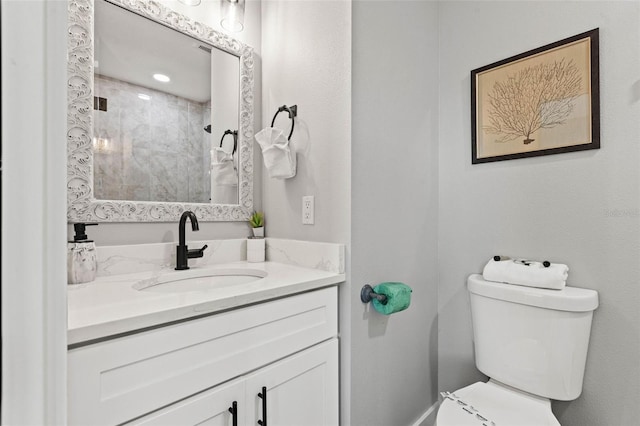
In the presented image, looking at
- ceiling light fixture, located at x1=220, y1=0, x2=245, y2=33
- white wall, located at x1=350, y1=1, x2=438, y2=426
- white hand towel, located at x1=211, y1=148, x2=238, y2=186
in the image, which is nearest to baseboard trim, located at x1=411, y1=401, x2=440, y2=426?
white wall, located at x1=350, y1=1, x2=438, y2=426

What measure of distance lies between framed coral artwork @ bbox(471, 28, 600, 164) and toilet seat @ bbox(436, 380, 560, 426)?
951 millimetres

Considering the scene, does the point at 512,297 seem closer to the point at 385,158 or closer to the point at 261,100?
the point at 385,158

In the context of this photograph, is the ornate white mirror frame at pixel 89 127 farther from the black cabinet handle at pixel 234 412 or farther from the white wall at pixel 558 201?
the white wall at pixel 558 201

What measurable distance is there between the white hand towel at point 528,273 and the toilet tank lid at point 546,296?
2cm

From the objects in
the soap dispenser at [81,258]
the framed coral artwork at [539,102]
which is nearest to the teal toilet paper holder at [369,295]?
the framed coral artwork at [539,102]

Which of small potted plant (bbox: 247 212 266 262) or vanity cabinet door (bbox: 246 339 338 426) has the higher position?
small potted plant (bbox: 247 212 266 262)

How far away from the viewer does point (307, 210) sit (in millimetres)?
1347

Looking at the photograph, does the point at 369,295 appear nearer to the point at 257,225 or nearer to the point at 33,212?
the point at 257,225

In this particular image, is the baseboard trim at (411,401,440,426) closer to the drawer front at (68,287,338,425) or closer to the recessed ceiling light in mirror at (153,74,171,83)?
the drawer front at (68,287,338,425)

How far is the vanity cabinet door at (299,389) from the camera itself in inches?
36.5

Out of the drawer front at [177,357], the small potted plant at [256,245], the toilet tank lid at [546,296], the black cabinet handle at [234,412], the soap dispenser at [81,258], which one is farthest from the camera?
the small potted plant at [256,245]

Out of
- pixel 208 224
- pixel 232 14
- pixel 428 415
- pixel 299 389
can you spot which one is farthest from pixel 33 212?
pixel 428 415

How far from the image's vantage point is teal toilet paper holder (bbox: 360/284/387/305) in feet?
3.94

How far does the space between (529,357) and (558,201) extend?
62 centimetres
